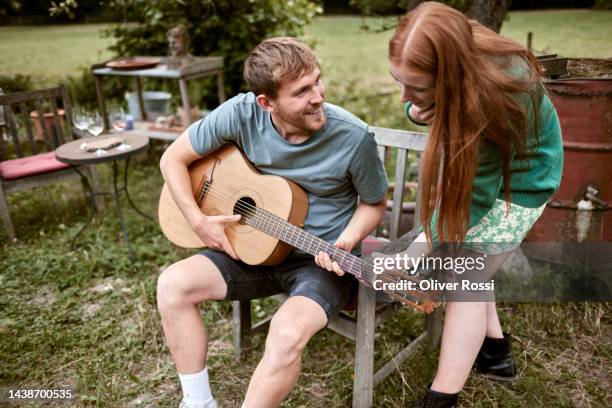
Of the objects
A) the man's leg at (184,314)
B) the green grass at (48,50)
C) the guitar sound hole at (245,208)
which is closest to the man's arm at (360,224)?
the guitar sound hole at (245,208)

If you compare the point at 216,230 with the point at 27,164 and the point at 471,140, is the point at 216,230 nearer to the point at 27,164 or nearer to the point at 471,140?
the point at 471,140

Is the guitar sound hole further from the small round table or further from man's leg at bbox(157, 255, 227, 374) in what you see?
the small round table

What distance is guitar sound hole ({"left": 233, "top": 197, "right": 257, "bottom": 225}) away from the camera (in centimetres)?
217

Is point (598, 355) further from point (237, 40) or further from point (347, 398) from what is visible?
point (237, 40)

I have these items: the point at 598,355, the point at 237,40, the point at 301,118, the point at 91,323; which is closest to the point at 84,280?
the point at 91,323

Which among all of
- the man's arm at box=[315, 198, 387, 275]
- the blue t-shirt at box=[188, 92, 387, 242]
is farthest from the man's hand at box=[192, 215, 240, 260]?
the man's arm at box=[315, 198, 387, 275]

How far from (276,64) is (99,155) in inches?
79.1

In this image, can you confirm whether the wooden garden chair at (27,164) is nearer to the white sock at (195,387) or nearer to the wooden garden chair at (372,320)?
the wooden garden chair at (372,320)

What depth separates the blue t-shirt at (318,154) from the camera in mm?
2029

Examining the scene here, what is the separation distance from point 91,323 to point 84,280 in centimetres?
55

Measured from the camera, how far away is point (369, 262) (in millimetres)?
1938

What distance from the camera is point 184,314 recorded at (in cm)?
205

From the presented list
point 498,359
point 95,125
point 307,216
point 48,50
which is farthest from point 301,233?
point 48,50

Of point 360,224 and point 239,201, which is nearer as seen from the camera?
point 360,224
